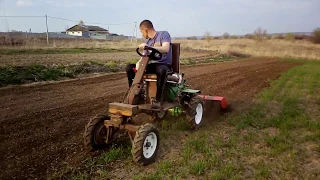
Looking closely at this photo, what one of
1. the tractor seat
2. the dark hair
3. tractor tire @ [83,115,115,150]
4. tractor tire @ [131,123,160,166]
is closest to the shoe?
the tractor seat

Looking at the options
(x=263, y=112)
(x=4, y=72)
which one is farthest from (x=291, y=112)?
(x=4, y=72)

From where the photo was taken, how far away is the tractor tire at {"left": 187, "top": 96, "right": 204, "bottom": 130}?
5.43m

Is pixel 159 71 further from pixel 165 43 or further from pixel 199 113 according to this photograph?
pixel 199 113

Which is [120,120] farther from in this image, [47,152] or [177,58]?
[177,58]

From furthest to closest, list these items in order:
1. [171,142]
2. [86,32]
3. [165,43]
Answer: [86,32] < [171,142] < [165,43]

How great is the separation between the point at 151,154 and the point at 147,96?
1007 mm

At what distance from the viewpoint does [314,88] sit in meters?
10.8

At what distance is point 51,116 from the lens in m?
6.12

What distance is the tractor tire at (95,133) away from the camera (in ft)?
13.6

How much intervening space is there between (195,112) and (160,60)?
49.3 inches

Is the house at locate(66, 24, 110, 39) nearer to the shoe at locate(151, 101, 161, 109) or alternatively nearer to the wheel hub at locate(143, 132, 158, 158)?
the shoe at locate(151, 101, 161, 109)

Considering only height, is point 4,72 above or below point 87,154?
above

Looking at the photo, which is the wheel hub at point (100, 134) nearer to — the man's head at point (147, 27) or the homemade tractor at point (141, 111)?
the homemade tractor at point (141, 111)

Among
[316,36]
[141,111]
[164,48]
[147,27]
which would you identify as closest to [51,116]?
[141,111]
